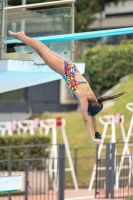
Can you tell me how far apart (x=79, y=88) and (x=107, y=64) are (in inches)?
719

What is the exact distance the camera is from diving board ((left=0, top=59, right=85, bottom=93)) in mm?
11688

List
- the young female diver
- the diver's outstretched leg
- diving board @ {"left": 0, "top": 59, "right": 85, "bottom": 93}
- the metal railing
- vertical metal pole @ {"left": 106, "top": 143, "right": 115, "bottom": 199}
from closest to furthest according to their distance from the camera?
the young female diver, the diver's outstretched leg, diving board @ {"left": 0, "top": 59, "right": 85, "bottom": 93}, vertical metal pole @ {"left": 106, "top": 143, "right": 115, "bottom": 199}, the metal railing

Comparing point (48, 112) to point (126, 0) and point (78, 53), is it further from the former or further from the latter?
point (126, 0)

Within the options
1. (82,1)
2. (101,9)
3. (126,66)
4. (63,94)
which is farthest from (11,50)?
(101,9)

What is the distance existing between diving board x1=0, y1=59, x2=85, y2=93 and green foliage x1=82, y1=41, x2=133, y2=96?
13.8 m

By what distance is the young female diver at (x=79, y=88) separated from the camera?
8.96 metres

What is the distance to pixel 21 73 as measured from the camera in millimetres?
11992

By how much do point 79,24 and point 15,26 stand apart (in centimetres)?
1626

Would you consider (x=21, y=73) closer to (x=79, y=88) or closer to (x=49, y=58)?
(x=49, y=58)

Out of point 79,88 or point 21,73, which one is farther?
point 21,73

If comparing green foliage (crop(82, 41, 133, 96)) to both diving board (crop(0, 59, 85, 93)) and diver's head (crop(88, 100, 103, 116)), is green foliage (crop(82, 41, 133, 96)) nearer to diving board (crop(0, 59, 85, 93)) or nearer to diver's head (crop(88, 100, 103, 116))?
diving board (crop(0, 59, 85, 93))

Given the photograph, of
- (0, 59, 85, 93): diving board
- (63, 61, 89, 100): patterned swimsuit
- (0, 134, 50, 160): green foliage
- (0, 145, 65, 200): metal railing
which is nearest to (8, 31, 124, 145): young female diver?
(63, 61, 89, 100): patterned swimsuit

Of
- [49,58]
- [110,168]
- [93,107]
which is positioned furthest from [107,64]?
[93,107]

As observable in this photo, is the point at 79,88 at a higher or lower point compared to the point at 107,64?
higher
